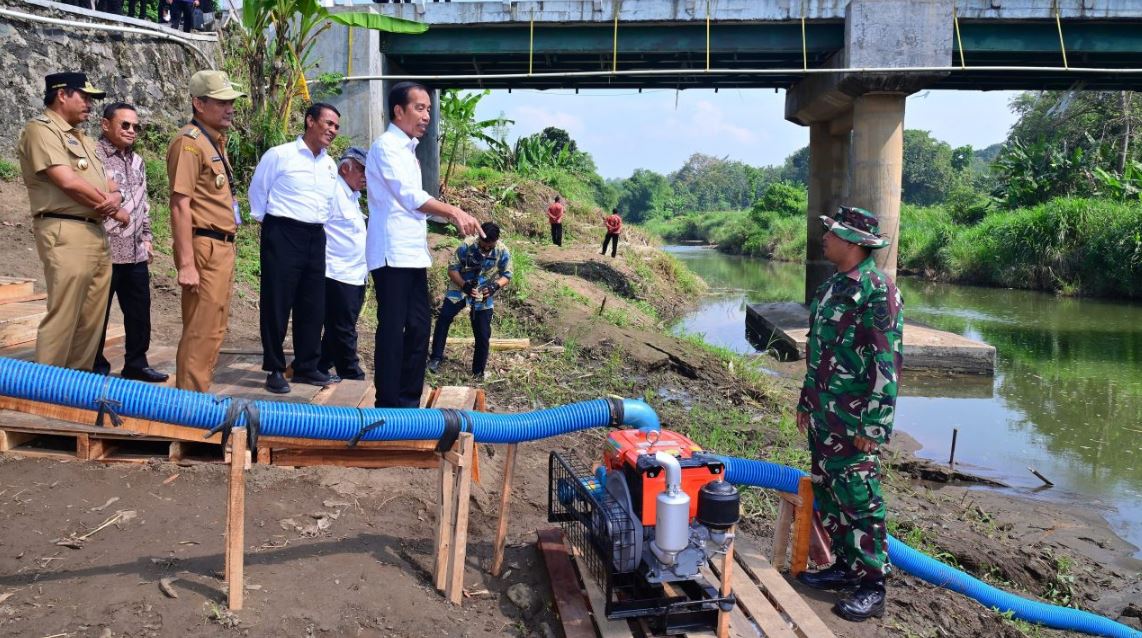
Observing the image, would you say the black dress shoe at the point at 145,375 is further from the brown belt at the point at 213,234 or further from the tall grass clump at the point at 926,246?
the tall grass clump at the point at 926,246

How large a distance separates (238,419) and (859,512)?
2.67 meters

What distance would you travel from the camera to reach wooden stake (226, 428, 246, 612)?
287 cm

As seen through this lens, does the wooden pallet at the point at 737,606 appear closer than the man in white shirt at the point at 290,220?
Yes

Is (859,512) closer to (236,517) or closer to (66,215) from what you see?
(236,517)

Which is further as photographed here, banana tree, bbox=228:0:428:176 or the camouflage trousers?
banana tree, bbox=228:0:428:176

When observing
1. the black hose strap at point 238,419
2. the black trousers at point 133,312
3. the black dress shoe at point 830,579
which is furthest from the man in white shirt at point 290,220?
the black dress shoe at point 830,579

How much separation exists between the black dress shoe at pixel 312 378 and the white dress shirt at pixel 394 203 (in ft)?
4.49

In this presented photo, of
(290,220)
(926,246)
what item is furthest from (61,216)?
(926,246)

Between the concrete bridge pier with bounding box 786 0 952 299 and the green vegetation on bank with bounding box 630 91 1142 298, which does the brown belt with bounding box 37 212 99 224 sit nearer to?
the concrete bridge pier with bounding box 786 0 952 299

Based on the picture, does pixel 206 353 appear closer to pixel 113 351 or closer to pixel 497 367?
pixel 113 351

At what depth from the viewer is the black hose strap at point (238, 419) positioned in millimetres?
2996

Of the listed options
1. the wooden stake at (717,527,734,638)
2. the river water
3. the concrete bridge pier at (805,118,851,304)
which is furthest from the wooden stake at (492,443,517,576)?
the concrete bridge pier at (805,118,851,304)

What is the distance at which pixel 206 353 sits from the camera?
430 centimetres

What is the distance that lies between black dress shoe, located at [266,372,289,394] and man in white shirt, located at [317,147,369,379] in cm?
94
